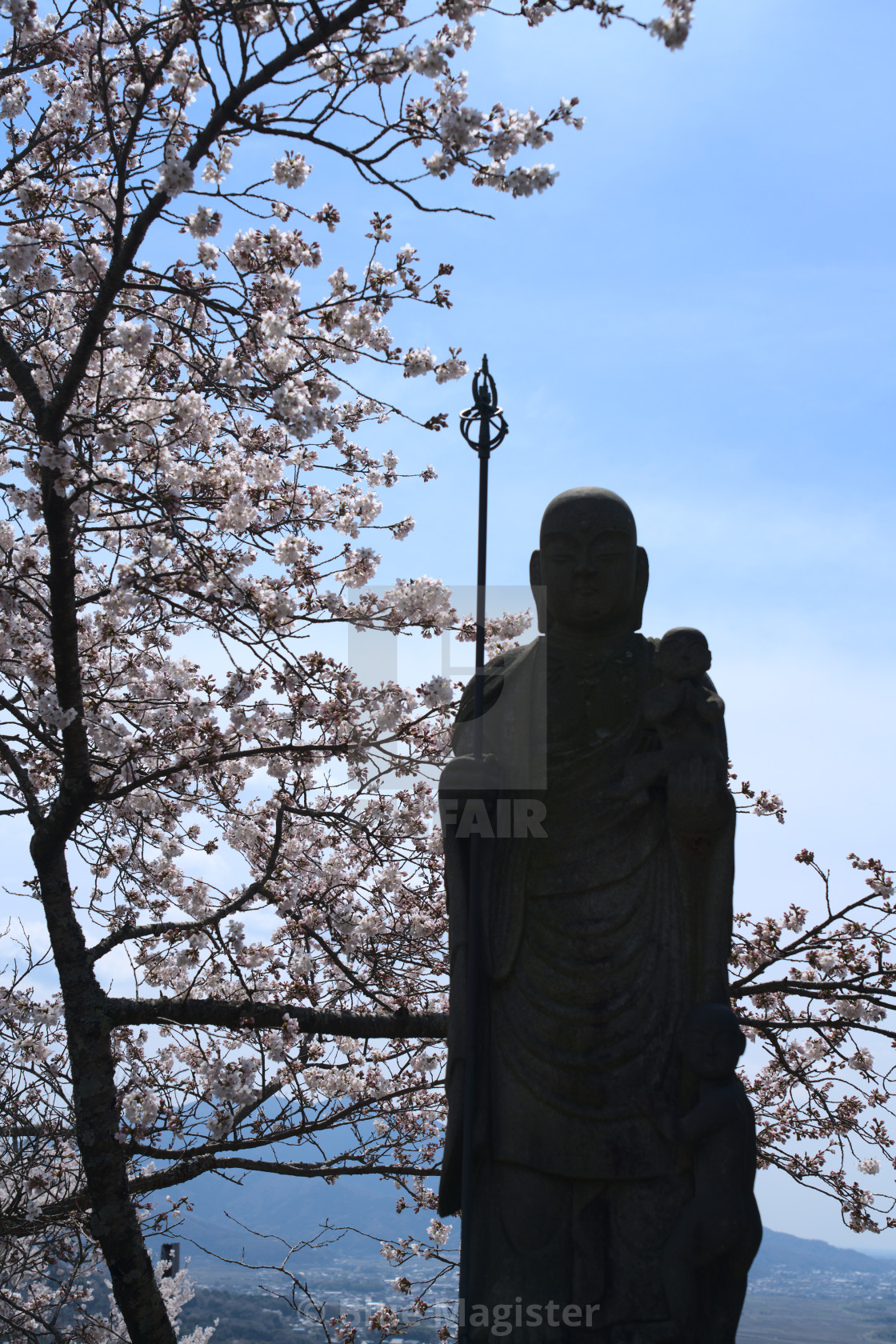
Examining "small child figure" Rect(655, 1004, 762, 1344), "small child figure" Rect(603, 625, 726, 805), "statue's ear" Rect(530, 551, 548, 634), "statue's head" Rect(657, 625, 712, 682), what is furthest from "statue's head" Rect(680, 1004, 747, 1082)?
"statue's ear" Rect(530, 551, 548, 634)

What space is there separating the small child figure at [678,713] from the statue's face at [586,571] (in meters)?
0.29

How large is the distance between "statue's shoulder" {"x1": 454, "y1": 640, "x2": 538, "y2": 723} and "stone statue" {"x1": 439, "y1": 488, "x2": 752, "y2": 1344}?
0.01 metres

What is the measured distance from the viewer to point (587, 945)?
3432mm

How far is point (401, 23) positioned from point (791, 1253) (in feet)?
412

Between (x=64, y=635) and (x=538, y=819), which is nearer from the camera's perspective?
(x=538, y=819)

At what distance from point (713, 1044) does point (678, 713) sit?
106 cm

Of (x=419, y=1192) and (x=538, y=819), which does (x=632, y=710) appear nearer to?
(x=538, y=819)

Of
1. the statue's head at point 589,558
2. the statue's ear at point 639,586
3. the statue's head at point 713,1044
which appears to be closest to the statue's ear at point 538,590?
the statue's head at point 589,558

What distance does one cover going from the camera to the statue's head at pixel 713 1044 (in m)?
3.19

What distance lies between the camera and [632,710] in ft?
12.3

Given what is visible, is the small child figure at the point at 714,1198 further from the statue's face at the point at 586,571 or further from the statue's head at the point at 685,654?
the statue's face at the point at 586,571

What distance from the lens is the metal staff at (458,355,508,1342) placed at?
3260 millimetres

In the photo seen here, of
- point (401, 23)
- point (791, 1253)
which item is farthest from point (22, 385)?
point (791, 1253)

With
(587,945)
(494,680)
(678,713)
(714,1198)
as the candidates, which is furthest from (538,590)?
(714,1198)
